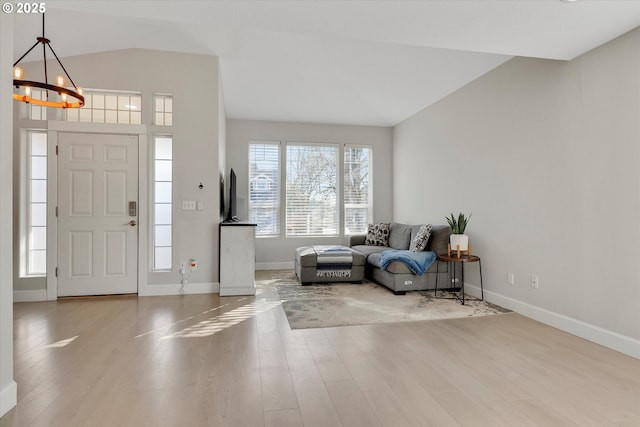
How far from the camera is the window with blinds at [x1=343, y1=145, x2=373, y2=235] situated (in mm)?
6918

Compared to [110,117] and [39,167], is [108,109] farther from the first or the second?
[39,167]

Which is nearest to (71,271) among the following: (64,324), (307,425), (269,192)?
(64,324)

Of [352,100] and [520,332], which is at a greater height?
[352,100]

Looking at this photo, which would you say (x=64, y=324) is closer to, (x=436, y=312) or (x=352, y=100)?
(x=436, y=312)

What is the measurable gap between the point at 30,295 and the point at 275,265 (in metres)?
3.57

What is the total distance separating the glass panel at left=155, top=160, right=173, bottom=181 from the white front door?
246 mm

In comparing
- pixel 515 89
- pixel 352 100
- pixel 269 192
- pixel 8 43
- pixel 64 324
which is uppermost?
pixel 352 100

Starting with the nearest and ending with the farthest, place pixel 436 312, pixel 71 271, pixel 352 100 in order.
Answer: pixel 436 312, pixel 71 271, pixel 352 100

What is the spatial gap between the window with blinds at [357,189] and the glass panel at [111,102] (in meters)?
4.01

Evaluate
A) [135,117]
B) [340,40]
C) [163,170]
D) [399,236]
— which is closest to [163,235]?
[163,170]

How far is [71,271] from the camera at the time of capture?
422cm

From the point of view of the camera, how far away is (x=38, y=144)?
4.21 metres

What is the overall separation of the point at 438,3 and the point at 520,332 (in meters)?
2.76

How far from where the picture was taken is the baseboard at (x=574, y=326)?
261 centimetres
